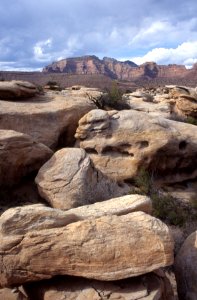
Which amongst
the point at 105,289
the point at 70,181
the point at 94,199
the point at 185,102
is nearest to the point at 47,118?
the point at 70,181

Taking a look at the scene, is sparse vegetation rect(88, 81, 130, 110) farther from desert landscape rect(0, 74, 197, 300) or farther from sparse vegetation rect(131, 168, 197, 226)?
sparse vegetation rect(131, 168, 197, 226)

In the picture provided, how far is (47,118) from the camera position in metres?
11.8

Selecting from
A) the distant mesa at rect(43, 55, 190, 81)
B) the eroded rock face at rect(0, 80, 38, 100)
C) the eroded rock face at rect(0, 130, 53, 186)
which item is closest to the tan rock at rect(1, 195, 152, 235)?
the eroded rock face at rect(0, 130, 53, 186)

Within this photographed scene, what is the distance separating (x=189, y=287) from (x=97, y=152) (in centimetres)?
562

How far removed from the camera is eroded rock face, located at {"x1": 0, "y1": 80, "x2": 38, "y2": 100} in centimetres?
1233

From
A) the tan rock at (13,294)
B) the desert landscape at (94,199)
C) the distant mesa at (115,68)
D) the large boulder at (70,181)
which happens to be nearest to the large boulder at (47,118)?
the desert landscape at (94,199)

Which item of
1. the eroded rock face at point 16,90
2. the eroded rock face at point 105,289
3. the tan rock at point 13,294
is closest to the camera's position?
the eroded rock face at point 105,289

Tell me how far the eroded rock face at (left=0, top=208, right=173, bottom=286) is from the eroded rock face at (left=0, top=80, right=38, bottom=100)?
673 cm

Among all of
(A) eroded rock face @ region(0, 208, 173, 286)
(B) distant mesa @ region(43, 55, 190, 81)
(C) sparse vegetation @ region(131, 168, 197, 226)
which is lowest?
(B) distant mesa @ region(43, 55, 190, 81)

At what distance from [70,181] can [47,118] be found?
308 centimetres

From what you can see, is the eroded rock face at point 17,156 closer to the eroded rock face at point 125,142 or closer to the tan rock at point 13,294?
the eroded rock face at point 125,142

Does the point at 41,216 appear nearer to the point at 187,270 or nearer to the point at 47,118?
the point at 187,270

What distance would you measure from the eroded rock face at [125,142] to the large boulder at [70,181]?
5.00 feet

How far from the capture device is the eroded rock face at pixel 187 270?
6.50 meters
